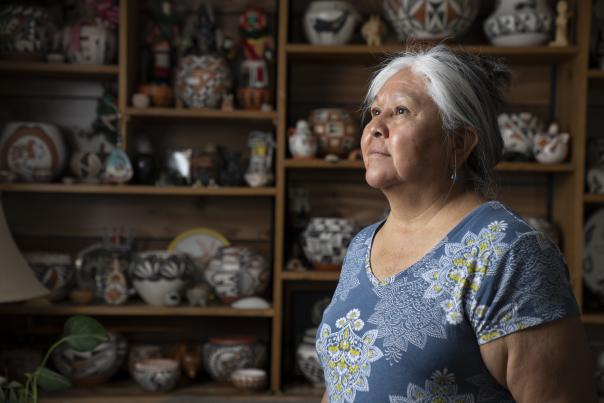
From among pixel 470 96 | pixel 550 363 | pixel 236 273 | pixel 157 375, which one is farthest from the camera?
pixel 236 273

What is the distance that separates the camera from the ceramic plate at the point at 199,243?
2766mm

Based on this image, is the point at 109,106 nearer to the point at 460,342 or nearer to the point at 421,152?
the point at 421,152

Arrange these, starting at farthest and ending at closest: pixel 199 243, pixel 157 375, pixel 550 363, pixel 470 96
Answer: pixel 199 243 < pixel 157 375 < pixel 470 96 < pixel 550 363

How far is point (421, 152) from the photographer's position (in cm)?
119

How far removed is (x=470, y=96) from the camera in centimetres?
118

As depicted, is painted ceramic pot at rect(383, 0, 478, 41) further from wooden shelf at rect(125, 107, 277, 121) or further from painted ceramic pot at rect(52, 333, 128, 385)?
painted ceramic pot at rect(52, 333, 128, 385)

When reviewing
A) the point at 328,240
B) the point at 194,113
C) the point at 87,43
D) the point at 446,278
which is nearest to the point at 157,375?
the point at 328,240

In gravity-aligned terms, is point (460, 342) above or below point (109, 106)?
below

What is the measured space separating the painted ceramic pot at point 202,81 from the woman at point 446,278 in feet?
4.43

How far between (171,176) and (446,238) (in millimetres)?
1598

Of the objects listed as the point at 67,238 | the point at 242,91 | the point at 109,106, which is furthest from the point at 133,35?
the point at 67,238

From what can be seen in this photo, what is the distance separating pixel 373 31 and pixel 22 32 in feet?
3.89

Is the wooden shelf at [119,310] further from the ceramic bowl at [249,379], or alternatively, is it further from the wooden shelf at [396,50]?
the wooden shelf at [396,50]

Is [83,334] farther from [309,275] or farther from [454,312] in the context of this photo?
[454,312]
